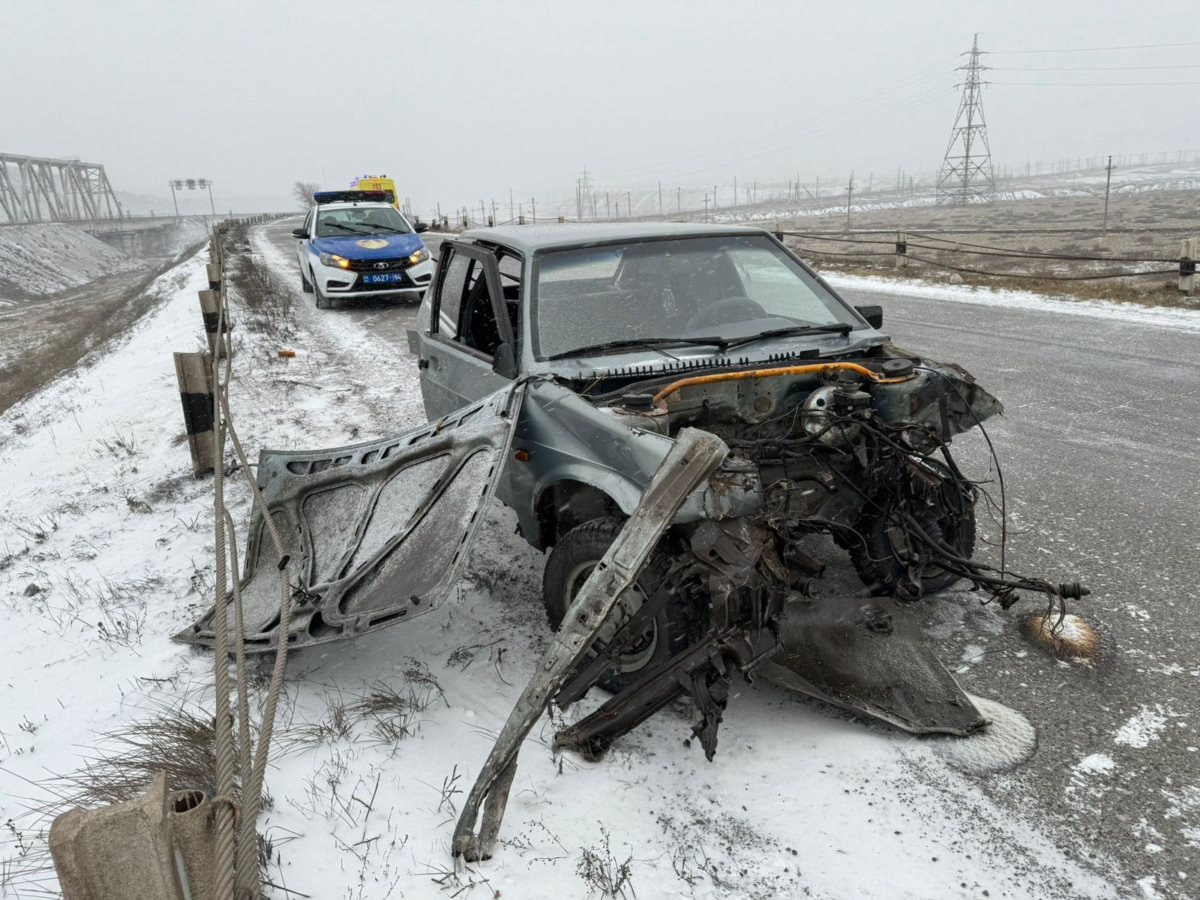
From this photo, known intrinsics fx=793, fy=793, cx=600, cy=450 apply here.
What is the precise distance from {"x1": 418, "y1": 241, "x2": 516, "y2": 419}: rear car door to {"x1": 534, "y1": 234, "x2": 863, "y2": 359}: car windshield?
11.4 inches

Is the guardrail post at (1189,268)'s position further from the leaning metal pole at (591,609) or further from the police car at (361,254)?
the leaning metal pole at (591,609)

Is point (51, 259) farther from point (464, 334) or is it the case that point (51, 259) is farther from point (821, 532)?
point (821, 532)

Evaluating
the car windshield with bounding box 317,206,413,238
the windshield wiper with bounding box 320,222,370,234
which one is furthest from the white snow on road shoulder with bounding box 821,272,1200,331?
the windshield wiper with bounding box 320,222,370,234

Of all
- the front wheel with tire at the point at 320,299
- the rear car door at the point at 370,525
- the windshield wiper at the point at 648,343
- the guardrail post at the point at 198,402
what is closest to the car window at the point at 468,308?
the windshield wiper at the point at 648,343

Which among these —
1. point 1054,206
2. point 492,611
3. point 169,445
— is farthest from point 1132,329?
A: point 1054,206

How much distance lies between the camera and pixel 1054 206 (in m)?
52.3

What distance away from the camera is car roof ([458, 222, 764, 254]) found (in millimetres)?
4396

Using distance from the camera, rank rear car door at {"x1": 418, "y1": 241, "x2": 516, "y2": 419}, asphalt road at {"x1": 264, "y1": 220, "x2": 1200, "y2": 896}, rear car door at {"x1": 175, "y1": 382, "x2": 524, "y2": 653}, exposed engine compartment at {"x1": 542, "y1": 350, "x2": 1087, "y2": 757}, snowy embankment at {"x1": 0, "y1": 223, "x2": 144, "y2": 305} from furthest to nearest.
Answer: snowy embankment at {"x1": 0, "y1": 223, "x2": 144, "y2": 305} < rear car door at {"x1": 418, "y1": 241, "x2": 516, "y2": 419} < rear car door at {"x1": 175, "y1": 382, "x2": 524, "y2": 653} < exposed engine compartment at {"x1": 542, "y1": 350, "x2": 1087, "y2": 757} < asphalt road at {"x1": 264, "y1": 220, "x2": 1200, "y2": 896}

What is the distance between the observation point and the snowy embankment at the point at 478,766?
2.37 metres

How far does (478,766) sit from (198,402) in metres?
4.32

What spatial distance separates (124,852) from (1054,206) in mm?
61799

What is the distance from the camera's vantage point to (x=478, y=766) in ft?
9.41

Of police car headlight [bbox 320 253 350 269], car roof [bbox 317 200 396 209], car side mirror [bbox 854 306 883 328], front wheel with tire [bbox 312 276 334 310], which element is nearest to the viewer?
car side mirror [bbox 854 306 883 328]

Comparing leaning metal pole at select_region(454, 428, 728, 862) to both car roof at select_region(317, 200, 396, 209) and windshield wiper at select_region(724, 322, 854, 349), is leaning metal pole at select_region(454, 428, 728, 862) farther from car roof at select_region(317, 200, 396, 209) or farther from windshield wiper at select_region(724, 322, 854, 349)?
car roof at select_region(317, 200, 396, 209)
